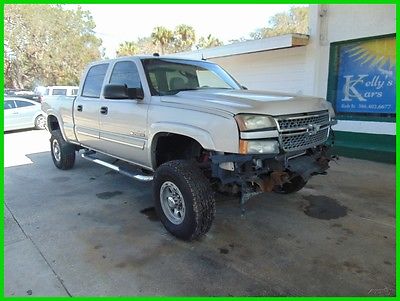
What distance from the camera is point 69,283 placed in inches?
112

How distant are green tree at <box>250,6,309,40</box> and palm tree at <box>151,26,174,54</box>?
10.2 metres

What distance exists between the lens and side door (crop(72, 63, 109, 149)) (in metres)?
5.03

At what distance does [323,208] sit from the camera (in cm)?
449

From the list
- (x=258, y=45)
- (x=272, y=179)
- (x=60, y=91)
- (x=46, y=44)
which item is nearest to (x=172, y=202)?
(x=272, y=179)

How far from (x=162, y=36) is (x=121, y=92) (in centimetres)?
3389

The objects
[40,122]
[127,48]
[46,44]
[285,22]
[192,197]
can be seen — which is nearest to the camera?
[192,197]

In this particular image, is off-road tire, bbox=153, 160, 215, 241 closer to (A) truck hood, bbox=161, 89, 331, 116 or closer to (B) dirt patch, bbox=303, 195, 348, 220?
(A) truck hood, bbox=161, 89, 331, 116

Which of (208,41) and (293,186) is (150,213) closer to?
(293,186)

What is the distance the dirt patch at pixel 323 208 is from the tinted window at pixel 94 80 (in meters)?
3.60

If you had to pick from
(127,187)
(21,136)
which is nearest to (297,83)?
(127,187)

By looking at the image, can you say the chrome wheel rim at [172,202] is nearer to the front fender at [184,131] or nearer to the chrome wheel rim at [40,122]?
the front fender at [184,131]

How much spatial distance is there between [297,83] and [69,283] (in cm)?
789

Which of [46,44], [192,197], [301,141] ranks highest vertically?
[46,44]

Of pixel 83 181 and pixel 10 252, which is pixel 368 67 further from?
pixel 10 252
